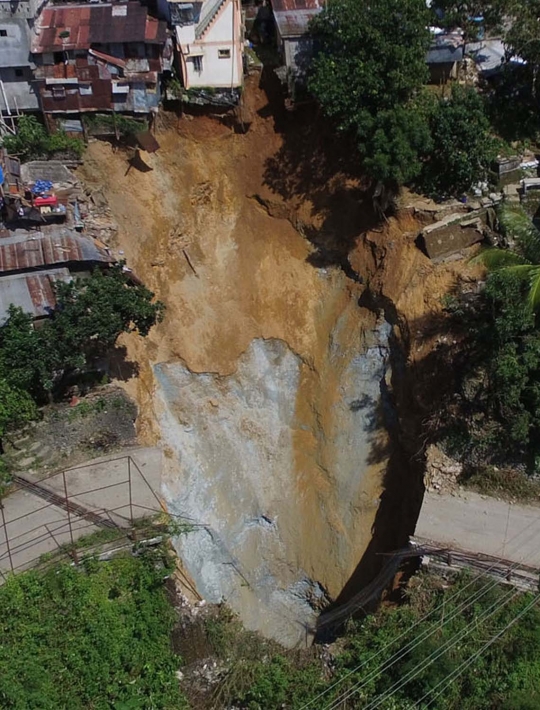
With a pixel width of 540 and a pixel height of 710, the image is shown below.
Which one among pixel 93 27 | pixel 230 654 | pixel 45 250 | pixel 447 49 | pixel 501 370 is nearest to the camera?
pixel 230 654

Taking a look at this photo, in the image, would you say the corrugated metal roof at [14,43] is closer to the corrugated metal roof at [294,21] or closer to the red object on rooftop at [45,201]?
the red object on rooftop at [45,201]

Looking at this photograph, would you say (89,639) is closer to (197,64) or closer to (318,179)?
(318,179)

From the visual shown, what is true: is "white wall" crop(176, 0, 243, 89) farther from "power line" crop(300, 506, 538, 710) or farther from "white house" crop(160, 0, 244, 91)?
"power line" crop(300, 506, 538, 710)

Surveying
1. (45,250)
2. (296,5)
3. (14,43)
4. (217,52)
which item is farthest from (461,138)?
(14,43)

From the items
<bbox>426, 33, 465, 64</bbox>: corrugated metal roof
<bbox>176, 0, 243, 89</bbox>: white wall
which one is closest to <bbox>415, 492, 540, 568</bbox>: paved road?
<bbox>426, 33, 465, 64</bbox>: corrugated metal roof

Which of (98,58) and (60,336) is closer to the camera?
(60,336)

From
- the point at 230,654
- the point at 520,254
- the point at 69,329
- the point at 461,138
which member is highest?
the point at 461,138
